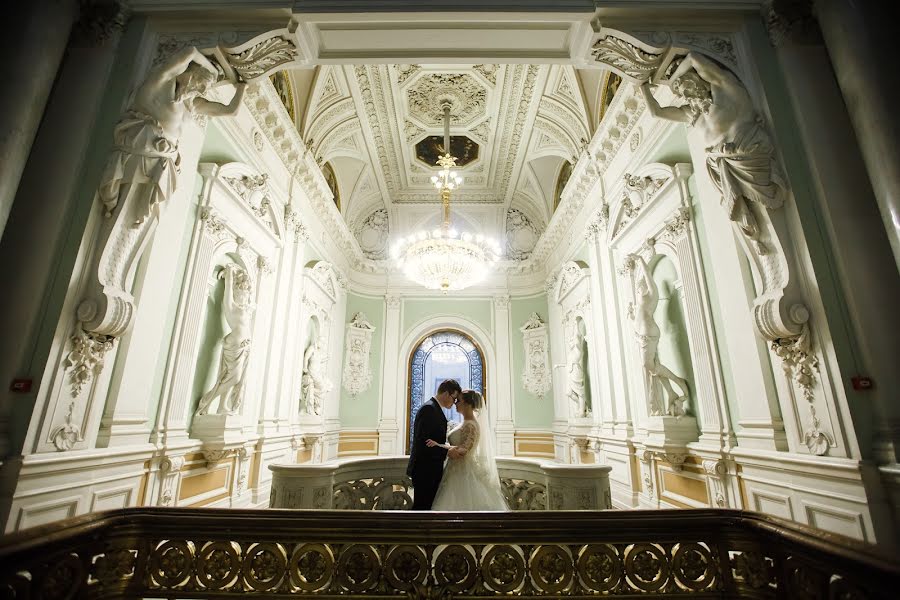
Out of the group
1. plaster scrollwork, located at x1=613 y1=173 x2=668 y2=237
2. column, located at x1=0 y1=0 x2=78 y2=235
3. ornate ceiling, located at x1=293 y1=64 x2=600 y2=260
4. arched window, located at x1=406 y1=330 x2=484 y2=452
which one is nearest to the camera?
column, located at x1=0 y1=0 x2=78 y2=235

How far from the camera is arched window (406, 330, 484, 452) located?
1043cm

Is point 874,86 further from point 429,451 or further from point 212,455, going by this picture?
point 212,455

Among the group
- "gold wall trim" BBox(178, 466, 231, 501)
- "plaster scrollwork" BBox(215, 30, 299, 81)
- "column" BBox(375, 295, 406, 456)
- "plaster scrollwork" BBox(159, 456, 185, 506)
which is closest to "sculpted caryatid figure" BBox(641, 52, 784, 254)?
"plaster scrollwork" BBox(215, 30, 299, 81)

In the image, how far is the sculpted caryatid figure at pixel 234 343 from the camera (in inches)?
181

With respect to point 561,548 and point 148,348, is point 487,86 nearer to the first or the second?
point 148,348

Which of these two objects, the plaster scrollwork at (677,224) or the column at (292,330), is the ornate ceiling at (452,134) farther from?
the plaster scrollwork at (677,224)

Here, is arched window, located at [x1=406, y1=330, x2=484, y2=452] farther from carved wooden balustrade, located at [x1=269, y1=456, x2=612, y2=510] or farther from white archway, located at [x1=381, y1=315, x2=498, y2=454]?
carved wooden balustrade, located at [x1=269, y1=456, x2=612, y2=510]

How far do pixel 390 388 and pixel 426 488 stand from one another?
21.2ft

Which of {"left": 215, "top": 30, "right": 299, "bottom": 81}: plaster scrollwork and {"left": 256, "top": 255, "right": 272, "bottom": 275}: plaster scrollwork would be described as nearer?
{"left": 215, "top": 30, "right": 299, "bottom": 81}: plaster scrollwork

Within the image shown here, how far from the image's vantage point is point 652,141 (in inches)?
191

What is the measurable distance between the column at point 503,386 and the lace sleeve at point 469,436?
629 cm

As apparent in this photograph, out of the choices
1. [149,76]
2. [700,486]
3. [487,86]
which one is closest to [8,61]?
Answer: [149,76]

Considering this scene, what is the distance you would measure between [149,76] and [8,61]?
70cm

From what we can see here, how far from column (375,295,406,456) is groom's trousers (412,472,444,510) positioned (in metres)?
6.08
